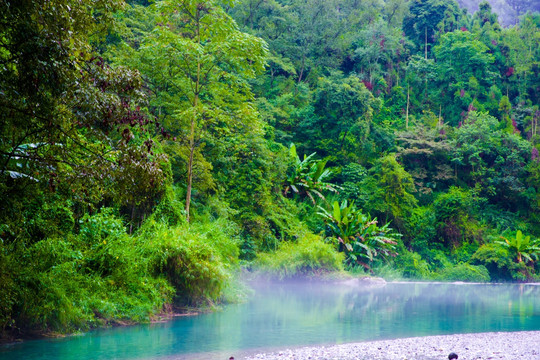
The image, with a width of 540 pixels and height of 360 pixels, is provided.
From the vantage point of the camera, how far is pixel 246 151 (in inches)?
725

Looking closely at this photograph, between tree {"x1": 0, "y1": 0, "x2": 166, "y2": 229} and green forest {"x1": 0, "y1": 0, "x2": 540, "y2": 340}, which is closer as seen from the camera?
tree {"x1": 0, "y1": 0, "x2": 166, "y2": 229}

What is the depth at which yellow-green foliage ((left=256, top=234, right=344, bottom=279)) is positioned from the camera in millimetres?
18109

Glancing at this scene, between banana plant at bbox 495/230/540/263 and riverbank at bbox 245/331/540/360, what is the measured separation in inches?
674

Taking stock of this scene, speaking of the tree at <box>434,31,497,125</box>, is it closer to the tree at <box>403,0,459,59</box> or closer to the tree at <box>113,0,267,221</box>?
the tree at <box>403,0,459,59</box>

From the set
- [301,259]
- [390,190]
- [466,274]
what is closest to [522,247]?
[466,274]

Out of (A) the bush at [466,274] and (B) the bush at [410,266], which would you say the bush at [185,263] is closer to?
(B) the bush at [410,266]

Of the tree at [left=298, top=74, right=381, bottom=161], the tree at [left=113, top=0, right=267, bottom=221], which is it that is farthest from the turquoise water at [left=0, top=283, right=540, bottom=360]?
the tree at [left=298, top=74, right=381, bottom=161]

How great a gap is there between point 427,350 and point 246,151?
1216 cm

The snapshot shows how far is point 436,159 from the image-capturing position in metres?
28.6

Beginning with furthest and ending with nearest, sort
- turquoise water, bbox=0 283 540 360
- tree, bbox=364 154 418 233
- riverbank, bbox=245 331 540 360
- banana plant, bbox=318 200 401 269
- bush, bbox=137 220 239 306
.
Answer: tree, bbox=364 154 418 233 → banana plant, bbox=318 200 401 269 → bush, bbox=137 220 239 306 → turquoise water, bbox=0 283 540 360 → riverbank, bbox=245 331 540 360

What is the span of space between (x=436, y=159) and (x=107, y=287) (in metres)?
23.7

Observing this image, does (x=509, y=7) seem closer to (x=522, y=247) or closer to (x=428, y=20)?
(x=428, y=20)

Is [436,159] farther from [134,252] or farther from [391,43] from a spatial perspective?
[134,252]

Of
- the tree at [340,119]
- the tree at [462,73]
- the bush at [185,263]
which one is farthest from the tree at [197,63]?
the tree at [462,73]
